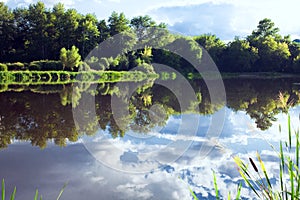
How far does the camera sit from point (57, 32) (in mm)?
37688

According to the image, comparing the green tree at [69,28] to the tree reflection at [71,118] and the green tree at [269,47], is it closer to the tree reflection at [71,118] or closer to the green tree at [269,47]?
the green tree at [269,47]

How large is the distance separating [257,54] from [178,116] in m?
37.5

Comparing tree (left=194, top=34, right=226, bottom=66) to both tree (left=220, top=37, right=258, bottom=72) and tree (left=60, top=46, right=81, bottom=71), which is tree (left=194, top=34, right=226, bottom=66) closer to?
tree (left=220, top=37, right=258, bottom=72)

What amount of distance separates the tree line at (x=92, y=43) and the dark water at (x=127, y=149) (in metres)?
21.2

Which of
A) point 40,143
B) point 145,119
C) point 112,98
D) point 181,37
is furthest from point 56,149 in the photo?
point 181,37

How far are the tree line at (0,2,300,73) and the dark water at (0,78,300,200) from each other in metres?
21.2

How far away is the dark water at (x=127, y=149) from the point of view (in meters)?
4.07

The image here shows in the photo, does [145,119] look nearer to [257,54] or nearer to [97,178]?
[97,178]

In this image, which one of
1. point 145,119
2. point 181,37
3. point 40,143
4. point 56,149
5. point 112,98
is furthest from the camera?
point 181,37

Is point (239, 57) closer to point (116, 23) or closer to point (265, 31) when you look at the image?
point (265, 31)

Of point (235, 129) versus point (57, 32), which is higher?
point (57, 32)

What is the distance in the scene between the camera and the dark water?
13.3ft

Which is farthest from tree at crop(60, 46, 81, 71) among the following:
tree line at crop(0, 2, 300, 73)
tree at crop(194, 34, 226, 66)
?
tree at crop(194, 34, 226, 66)

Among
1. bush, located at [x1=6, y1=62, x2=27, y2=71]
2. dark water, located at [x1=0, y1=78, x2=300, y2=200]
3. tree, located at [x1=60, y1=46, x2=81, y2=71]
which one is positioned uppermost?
tree, located at [x1=60, y1=46, x2=81, y2=71]
